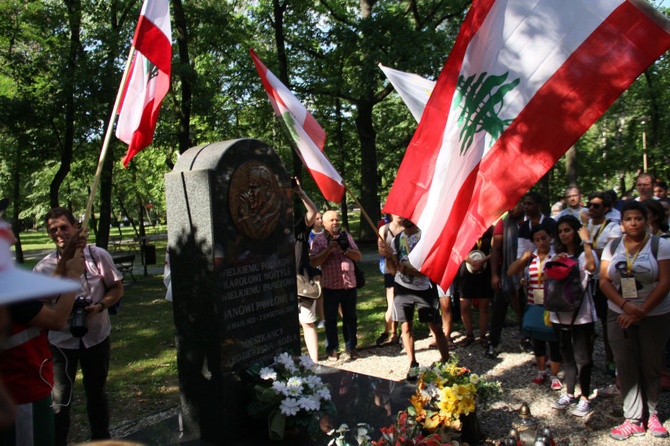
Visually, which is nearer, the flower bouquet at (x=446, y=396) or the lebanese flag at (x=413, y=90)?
the flower bouquet at (x=446, y=396)

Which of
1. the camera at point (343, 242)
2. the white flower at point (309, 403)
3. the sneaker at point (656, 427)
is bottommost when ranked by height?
the sneaker at point (656, 427)

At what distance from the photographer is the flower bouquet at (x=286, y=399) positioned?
426cm

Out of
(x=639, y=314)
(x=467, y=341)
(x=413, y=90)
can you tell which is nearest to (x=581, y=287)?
(x=639, y=314)

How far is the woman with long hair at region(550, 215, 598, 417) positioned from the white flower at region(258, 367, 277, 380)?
2772 millimetres

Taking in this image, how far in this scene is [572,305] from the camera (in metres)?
5.11

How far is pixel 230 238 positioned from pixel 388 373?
3142mm

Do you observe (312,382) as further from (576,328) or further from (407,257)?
(576,328)

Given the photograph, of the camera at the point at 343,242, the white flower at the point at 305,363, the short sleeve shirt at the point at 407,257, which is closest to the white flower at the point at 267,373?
the white flower at the point at 305,363

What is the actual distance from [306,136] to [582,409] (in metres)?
3.82

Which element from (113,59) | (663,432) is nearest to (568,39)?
(663,432)

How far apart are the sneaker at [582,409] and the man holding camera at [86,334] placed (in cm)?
424

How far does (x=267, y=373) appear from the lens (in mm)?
4441

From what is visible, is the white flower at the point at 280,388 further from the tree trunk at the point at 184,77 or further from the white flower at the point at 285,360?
the tree trunk at the point at 184,77

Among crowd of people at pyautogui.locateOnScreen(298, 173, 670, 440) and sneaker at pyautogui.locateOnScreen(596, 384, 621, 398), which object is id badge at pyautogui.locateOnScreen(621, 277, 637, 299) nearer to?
crowd of people at pyautogui.locateOnScreen(298, 173, 670, 440)
